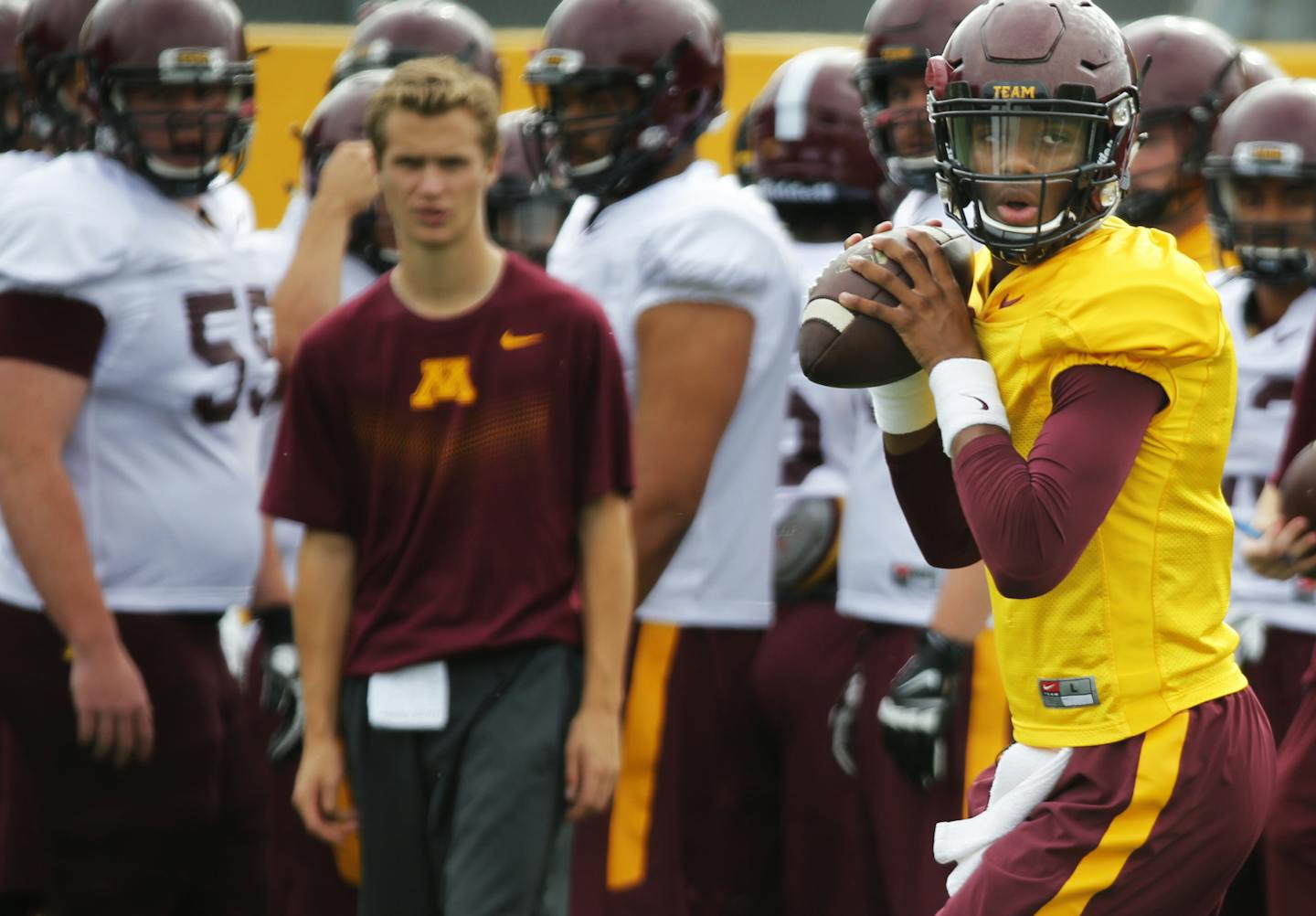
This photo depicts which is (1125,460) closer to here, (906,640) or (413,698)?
(413,698)

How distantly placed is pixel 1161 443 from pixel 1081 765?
415 millimetres

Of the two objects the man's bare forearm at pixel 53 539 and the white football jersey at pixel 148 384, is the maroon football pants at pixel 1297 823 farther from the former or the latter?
the man's bare forearm at pixel 53 539

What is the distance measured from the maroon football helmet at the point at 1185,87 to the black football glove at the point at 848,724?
4.32 ft

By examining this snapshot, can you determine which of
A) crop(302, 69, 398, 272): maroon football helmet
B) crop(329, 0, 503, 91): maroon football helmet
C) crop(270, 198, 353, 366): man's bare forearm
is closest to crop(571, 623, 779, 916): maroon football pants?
crop(270, 198, 353, 366): man's bare forearm

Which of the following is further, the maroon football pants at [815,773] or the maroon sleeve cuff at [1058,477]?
the maroon football pants at [815,773]

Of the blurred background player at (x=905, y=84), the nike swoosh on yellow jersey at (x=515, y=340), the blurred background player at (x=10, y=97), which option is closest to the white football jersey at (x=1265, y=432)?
the blurred background player at (x=905, y=84)

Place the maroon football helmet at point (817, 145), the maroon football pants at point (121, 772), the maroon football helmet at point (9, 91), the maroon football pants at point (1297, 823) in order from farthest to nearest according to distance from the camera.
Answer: the maroon football helmet at point (9, 91) < the maroon football helmet at point (817, 145) < the maroon football pants at point (121, 772) < the maroon football pants at point (1297, 823)

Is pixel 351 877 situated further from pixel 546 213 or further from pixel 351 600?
pixel 546 213

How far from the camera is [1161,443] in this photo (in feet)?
8.32

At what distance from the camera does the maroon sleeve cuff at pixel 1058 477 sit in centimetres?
243

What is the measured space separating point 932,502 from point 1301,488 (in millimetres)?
1009

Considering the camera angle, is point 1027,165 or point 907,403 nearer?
point 1027,165

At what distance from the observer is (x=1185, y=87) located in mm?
4961

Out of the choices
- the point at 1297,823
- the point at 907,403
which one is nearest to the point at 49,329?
the point at 907,403
